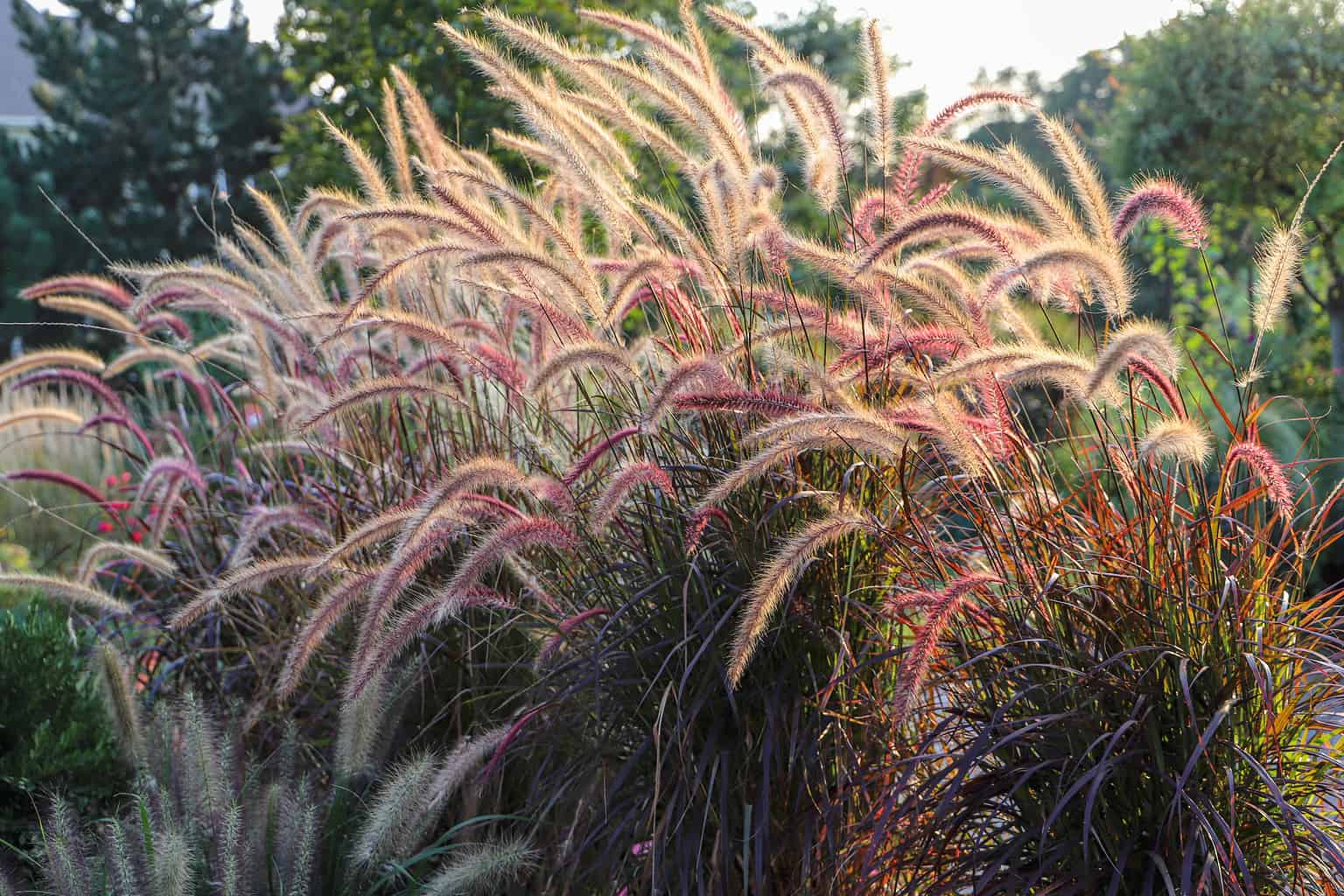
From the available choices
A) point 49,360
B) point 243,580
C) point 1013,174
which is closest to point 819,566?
point 1013,174

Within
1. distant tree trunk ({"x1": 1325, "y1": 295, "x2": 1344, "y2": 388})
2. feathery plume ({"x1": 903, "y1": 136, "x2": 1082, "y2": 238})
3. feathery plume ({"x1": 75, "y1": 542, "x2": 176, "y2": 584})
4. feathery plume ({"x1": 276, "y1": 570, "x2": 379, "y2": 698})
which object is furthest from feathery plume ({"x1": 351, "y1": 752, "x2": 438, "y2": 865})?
distant tree trunk ({"x1": 1325, "y1": 295, "x2": 1344, "y2": 388})

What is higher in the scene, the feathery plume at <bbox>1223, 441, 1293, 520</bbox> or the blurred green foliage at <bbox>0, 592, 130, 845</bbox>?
the feathery plume at <bbox>1223, 441, 1293, 520</bbox>

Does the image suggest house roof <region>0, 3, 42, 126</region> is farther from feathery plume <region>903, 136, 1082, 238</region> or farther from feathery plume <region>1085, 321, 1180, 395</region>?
feathery plume <region>1085, 321, 1180, 395</region>

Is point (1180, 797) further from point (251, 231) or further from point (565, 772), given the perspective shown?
point (251, 231)

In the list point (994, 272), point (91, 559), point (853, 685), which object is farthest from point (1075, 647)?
point (91, 559)

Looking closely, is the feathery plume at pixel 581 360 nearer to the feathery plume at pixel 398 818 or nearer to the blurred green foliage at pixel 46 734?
the feathery plume at pixel 398 818

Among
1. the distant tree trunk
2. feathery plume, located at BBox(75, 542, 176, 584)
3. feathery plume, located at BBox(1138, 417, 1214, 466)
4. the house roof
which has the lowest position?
the distant tree trunk

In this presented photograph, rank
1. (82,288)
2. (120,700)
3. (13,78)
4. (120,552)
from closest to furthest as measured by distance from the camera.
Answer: (120,700), (120,552), (82,288), (13,78)

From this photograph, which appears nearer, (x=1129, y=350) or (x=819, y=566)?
(x=1129, y=350)

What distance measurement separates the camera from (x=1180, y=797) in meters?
1.94

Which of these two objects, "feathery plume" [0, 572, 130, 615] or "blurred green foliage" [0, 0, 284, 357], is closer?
"feathery plume" [0, 572, 130, 615]

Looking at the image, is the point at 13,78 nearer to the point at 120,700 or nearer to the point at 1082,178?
the point at 120,700

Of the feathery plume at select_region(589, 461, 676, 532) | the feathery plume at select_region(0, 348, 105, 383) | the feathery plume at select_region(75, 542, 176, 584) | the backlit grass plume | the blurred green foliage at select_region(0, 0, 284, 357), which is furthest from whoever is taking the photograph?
the blurred green foliage at select_region(0, 0, 284, 357)

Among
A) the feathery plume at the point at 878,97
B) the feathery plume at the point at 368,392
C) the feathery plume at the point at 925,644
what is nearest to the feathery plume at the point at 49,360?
the feathery plume at the point at 368,392
